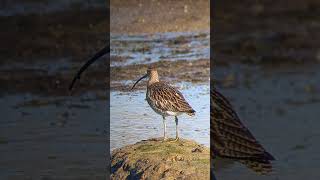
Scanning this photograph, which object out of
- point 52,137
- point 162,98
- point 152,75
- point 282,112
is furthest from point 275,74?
point 152,75

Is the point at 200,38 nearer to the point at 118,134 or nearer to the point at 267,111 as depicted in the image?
the point at 118,134

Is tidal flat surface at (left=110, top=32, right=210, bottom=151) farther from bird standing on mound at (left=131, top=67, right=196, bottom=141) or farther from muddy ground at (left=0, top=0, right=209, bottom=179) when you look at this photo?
muddy ground at (left=0, top=0, right=209, bottom=179)

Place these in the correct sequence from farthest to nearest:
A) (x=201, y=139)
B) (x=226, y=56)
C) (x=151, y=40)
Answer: (x=226, y=56), (x=151, y=40), (x=201, y=139)

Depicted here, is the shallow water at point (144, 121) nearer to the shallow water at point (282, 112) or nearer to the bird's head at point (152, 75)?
the bird's head at point (152, 75)

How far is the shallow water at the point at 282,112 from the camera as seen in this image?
6.45 metres

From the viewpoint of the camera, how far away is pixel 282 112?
7.87m

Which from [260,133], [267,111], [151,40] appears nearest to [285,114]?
[267,111]

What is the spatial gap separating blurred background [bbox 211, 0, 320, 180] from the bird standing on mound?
8.71ft

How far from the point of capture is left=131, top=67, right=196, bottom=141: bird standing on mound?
9.03 ft

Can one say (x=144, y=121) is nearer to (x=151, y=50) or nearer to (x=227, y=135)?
(x=227, y=135)

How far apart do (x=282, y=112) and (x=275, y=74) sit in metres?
1.29

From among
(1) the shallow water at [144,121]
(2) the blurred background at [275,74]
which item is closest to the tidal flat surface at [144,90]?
(1) the shallow water at [144,121]

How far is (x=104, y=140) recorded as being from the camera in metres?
6.99

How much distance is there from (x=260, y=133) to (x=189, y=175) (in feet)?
15.0
